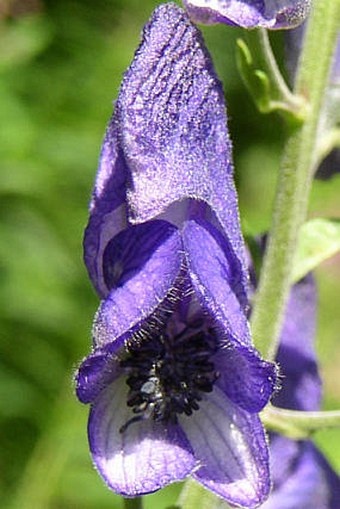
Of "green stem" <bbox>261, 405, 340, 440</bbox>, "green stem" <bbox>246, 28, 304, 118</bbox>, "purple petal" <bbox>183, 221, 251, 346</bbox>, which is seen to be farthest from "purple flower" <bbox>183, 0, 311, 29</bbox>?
"green stem" <bbox>261, 405, 340, 440</bbox>

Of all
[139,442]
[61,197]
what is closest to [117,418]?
[139,442]

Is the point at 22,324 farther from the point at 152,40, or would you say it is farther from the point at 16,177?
the point at 152,40

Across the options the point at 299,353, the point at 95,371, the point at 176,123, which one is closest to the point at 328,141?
the point at 176,123

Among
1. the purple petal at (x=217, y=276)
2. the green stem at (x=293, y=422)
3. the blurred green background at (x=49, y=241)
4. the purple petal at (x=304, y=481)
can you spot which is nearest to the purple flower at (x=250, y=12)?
the purple petal at (x=217, y=276)

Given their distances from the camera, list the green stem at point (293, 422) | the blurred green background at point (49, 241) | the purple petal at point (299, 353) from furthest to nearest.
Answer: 1. the blurred green background at point (49, 241)
2. the purple petal at point (299, 353)
3. the green stem at point (293, 422)

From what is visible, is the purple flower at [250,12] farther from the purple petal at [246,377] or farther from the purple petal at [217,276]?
the purple petal at [246,377]
